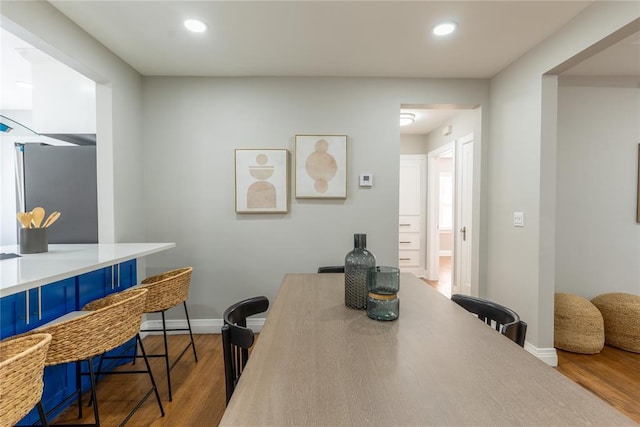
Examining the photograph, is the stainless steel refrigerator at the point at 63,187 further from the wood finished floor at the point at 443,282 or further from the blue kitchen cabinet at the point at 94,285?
the wood finished floor at the point at 443,282

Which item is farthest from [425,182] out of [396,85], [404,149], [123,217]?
[123,217]

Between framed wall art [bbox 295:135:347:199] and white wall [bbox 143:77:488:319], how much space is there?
0.09m

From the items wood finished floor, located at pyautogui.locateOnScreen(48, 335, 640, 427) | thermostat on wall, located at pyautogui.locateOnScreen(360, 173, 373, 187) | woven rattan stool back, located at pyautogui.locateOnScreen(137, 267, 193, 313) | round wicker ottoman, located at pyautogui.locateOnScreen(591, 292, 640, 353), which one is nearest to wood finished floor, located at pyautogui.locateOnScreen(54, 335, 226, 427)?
wood finished floor, located at pyautogui.locateOnScreen(48, 335, 640, 427)

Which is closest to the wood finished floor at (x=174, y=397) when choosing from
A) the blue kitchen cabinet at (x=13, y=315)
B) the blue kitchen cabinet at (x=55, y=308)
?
the blue kitchen cabinet at (x=55, y=308)

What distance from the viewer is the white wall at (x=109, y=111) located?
75.1 inches

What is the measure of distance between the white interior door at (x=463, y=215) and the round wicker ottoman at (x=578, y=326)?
1.19 metres

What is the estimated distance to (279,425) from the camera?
622mm

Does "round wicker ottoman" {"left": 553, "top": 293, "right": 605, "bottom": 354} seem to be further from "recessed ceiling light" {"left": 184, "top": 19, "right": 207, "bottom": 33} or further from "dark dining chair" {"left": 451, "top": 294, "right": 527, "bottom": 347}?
"recessed ceiling light" {"left": 184, "top": 19, "right": 207, "bottom": 33}

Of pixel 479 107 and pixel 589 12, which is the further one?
pixel 479 107

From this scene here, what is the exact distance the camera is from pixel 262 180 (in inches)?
115

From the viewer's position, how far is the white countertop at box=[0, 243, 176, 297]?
3.90ft

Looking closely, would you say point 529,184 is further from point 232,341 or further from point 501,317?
point 232,341

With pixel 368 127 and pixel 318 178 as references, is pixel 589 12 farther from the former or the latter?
pixel 318 178

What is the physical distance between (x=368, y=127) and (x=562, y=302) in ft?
7.85
